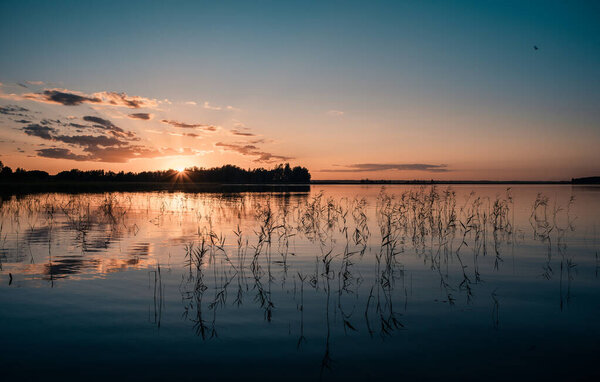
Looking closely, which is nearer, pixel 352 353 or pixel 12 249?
pixel 352 353

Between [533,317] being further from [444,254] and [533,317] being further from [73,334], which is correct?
[73,334]

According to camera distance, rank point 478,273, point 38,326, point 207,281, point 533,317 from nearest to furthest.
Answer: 1. point 38,326
2. point 533,317
3. point 207,281
4. point 478,273

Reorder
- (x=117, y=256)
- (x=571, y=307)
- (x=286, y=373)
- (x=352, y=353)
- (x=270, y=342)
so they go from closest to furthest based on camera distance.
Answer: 1. (x=286, y=373)
2. (x=352, y=353)
3. (x=270, y=342)
4. (x=571, y=307)
5. (x=117, y=256)

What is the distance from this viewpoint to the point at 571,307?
8438 millimetres

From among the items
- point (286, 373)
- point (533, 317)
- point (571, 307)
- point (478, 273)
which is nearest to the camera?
point (286, 373)

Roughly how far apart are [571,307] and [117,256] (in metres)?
15.1

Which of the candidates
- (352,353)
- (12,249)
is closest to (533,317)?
(352,353)

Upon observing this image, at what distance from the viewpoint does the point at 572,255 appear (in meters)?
14.4

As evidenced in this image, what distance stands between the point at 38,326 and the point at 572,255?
18.5 metres

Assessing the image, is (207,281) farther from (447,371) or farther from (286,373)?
(447,371)

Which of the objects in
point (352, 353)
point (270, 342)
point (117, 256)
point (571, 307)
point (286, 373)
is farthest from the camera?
point (117, 256)

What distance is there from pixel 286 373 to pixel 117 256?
10.9 meters

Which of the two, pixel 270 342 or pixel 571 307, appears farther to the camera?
pixel 571 307

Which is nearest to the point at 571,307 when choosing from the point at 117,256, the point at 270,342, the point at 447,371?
the point at 447,371
